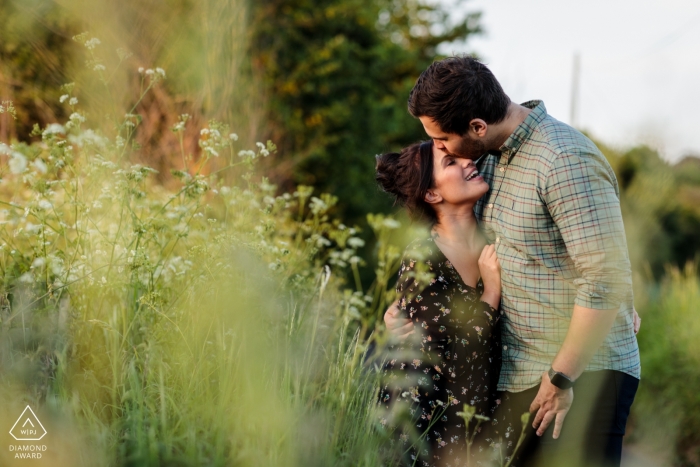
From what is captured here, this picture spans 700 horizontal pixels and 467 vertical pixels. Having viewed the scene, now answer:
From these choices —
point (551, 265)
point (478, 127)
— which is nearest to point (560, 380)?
point (551, 265)

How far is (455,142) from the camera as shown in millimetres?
2801

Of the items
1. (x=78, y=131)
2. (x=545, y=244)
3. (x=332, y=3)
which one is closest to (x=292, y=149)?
(x=332, y=3)

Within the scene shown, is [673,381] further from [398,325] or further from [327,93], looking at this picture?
[327,93]

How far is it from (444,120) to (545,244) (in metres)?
0.65

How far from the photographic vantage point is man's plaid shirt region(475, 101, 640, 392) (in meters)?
2.42

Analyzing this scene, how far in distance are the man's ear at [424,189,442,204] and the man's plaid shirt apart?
231mm

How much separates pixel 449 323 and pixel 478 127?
85 centimetres

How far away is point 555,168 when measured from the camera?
250 cm

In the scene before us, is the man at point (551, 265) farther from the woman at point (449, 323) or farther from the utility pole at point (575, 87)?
the utility pole at point (575, 87)

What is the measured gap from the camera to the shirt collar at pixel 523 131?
272cm

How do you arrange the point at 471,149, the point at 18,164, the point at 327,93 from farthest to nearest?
the point at 327,93, the point at 471,149, the point at 18,164

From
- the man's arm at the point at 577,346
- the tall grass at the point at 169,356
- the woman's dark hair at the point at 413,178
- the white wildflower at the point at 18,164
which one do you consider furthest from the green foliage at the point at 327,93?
the man's arm at the point at 577,346

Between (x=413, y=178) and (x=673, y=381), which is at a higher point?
(x=413, y=178)

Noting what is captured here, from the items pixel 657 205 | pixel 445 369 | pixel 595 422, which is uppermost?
A: pixel 657 205
